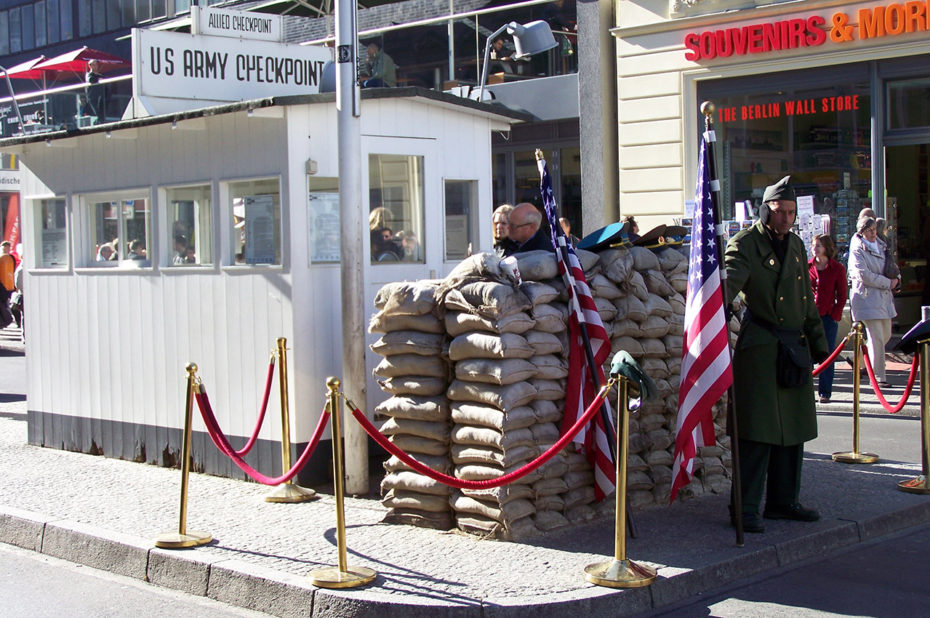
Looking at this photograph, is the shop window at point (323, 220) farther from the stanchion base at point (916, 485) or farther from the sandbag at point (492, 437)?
the stanchion base at point (916, 485)

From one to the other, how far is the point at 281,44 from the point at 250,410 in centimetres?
350

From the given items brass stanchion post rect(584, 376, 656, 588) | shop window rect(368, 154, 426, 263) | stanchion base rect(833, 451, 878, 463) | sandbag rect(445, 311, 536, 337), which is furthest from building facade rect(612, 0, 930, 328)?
brass stanchion post rect(584, 376, 656, 588)

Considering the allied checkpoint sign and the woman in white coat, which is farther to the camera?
the woman in white coat

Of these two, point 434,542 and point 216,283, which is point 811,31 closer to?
point 216,283

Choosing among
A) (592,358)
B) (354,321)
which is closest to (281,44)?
(354,321)

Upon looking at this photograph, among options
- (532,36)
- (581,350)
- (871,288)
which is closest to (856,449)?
(581,350)

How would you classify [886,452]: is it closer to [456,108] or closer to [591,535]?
[591,535]

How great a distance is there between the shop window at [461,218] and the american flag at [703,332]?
2.95 m

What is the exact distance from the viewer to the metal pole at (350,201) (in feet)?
25.3

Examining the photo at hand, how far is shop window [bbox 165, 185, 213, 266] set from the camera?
9070 mm

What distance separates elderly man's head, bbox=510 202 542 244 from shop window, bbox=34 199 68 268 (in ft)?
15.9

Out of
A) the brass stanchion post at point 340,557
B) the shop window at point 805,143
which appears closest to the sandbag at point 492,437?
the brass stanchion post at point 340,557

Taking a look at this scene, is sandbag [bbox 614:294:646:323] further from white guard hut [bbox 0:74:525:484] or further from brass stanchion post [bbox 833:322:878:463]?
brass stanchion post [bbox 833:322:878:463]

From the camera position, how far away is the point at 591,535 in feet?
22.1
